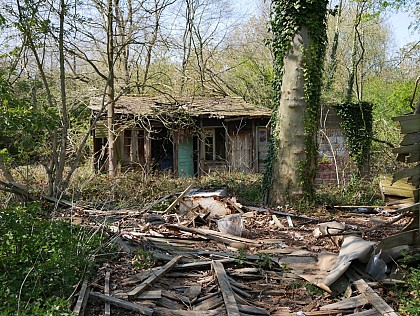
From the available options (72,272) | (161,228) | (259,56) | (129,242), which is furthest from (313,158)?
(259,56)

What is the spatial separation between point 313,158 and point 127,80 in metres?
9.66

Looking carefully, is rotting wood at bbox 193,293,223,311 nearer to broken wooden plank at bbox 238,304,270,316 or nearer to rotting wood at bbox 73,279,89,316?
broken wooden plank at bbox 238,304,270,316

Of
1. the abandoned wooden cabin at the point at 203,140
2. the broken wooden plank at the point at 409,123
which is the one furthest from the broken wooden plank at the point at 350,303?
the abandoned wooden cabin at the point at 203,140

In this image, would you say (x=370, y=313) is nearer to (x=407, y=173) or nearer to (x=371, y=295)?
(x=371, y=295)

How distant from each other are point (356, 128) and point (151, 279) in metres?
13.0

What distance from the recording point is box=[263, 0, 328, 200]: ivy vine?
10.3 metres

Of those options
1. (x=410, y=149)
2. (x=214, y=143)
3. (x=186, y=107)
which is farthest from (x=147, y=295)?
(x=214, y=143)

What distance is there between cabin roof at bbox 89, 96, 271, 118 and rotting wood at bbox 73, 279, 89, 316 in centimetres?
1151

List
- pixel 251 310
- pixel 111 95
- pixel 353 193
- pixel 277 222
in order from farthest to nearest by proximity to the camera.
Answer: pixel 111 95 → pixel 353 193 → pixel 277 222 → pixel 251 310

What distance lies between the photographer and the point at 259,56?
86.3 ft

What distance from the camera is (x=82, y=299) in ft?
15.1

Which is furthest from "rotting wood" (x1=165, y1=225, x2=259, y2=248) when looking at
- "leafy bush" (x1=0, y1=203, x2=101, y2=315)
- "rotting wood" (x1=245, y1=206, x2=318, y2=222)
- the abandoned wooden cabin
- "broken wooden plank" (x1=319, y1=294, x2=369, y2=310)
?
the abandoned wooden cabin

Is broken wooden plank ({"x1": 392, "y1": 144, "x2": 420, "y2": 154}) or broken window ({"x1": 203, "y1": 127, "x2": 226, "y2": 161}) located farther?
broken window ({"x1": 203, "y1": 127, "x2": 226, "y2": 161})

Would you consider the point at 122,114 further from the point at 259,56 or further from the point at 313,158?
the point at 259,56
